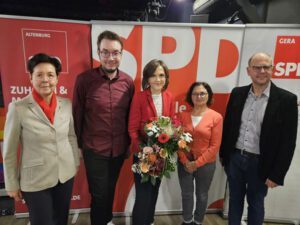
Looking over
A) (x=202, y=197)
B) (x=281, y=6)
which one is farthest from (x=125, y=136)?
(x=281, y=6)

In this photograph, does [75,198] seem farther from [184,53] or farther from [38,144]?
[184,53]

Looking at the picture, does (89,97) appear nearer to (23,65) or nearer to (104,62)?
(104,62)

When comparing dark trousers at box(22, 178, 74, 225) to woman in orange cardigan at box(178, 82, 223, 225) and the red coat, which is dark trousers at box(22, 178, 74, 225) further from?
woman in orange cardigan at box(178, 82, 223, 225)

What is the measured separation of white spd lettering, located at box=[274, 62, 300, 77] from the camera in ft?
7.64

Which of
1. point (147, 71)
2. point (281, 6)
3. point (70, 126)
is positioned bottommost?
point (70, 126)

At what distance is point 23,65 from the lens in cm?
230

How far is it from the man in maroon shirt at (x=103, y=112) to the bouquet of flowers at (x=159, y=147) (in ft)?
0.84

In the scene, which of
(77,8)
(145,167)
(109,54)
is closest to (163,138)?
(145,167)

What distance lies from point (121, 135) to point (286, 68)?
5.81ft

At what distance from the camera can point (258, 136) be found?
6.20 feet

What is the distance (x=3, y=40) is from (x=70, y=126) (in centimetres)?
121

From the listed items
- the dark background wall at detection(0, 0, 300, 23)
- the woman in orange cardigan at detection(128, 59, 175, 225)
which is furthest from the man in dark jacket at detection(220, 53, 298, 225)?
the dark background wall at detection(0, 0, 300, 23)

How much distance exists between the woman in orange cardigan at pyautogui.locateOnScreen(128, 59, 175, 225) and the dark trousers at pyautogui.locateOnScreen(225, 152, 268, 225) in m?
0.73

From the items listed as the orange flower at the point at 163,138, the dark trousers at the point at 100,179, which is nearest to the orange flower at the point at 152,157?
the orange flower at the point at 163,138
